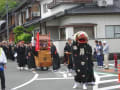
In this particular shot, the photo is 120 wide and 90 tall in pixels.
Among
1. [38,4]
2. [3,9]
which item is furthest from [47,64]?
[3,9]

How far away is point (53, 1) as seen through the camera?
99.4 feet

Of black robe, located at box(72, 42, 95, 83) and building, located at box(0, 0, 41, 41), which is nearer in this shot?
black robe, located at box(72, 42, 95, 83)

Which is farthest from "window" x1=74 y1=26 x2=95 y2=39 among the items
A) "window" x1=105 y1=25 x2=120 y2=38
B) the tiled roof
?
the tiled roof

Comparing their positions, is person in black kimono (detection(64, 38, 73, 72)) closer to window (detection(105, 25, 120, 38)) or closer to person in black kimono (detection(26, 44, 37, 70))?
person in black kimono (detection(26, 44, 37, 70))

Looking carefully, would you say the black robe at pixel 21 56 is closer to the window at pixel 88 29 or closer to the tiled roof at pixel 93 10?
the tiled roof at pixel 93 10

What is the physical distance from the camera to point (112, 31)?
27.6 m

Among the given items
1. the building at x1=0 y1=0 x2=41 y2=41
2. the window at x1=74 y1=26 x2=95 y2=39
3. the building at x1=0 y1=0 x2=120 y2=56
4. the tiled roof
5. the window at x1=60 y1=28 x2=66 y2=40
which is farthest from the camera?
the building at x1=0 y1=0 x2=41 y2=41

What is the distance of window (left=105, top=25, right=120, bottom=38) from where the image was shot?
27547mm

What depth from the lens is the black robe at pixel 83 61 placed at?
10.5 m

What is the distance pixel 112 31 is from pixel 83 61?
57.8 ft

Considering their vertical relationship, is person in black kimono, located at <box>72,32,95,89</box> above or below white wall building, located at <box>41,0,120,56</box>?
below

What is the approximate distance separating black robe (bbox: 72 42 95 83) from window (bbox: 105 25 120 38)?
17.3 meters

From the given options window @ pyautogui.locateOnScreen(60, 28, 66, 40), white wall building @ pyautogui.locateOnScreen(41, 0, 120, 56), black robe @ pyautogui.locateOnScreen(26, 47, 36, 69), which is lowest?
black robe @ pyautogui.locateOnScreen(26, 47, 36, 69)

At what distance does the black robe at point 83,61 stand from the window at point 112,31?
1727 centimetres
